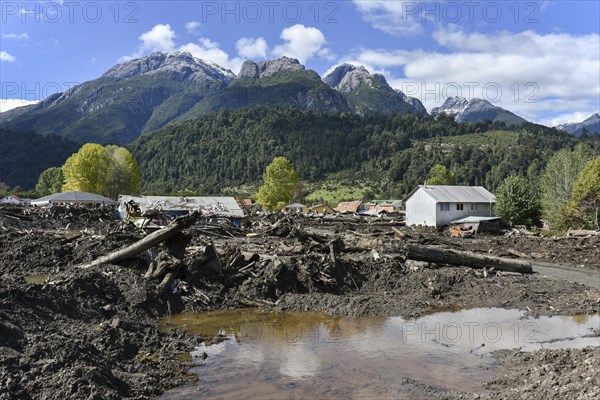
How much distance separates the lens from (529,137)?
176m

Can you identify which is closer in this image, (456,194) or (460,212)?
(460,212)

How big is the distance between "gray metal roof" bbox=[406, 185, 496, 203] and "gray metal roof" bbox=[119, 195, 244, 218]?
913 inches

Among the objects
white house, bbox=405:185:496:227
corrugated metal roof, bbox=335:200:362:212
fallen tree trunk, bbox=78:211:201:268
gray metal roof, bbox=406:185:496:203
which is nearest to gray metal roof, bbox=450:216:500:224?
white house, bbox=405:185:496:227

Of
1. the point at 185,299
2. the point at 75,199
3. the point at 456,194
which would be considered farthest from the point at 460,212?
the point at 75,199

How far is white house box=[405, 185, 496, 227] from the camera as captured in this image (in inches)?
2201

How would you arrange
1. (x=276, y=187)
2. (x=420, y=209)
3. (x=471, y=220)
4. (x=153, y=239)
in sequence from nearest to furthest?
(x=153, y=239)
(x=471, y=220)
(x=420, y=209)
(x=276, y=187)

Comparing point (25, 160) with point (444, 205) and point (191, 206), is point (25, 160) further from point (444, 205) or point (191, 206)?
point (444, 205)

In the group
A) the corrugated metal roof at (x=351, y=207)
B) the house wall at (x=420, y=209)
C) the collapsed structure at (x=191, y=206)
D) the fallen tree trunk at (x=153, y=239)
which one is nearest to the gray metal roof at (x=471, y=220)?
the house wall at (x=420, y=209)

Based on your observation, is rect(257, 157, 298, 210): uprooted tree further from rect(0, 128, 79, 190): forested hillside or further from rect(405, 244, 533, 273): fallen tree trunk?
rect(0, 128, 79, 190): forested hillside

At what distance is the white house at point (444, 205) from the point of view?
5591 centimetres

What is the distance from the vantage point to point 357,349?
12242 mm

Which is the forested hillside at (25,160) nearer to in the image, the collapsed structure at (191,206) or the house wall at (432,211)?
the collapsed structure at (191,206)

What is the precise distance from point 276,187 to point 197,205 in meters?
32.6

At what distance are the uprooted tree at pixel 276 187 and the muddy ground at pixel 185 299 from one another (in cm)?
6016
